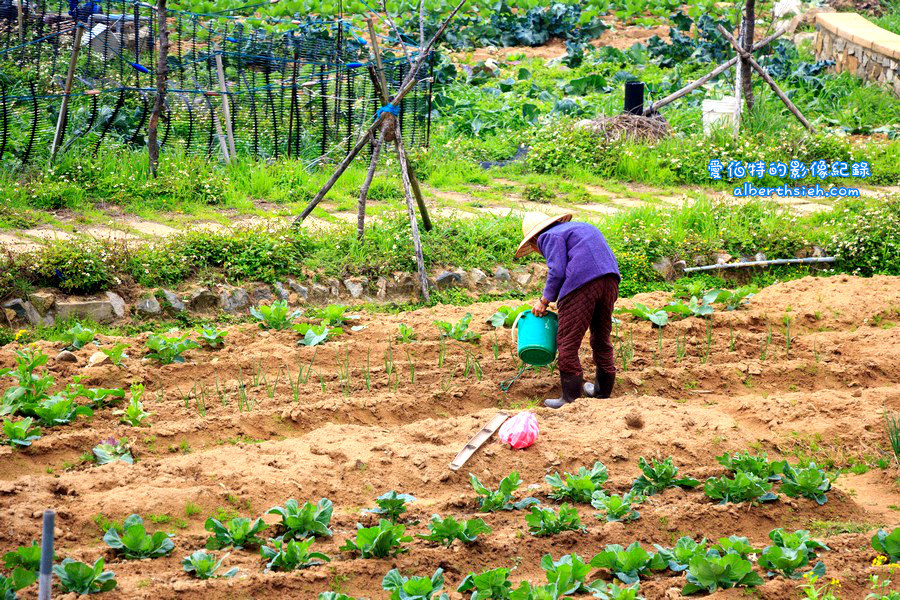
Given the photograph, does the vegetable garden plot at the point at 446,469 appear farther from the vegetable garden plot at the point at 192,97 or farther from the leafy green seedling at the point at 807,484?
the vegetable garden plot at the point at 192,97

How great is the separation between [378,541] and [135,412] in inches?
78.9

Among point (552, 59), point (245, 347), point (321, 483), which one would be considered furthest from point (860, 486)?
point (552, 59)

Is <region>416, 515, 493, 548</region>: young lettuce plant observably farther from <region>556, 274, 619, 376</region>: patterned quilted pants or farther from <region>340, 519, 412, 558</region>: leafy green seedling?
<region>556, 274, 619, 376</region>: patterned quilted pants

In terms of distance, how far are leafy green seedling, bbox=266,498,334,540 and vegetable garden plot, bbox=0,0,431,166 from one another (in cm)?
537

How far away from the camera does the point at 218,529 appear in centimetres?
394

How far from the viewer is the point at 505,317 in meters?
6.73

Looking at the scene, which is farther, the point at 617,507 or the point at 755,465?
the point at 755,465

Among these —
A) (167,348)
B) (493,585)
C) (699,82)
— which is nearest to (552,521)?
(493,585)

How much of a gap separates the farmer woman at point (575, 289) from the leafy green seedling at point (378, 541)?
210cm

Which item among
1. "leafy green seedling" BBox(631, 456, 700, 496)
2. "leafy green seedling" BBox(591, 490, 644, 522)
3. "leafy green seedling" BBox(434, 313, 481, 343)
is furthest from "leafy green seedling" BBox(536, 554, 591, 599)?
"leafy green seedling" BBox(434, 313, 481, 343)

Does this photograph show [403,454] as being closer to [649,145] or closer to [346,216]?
[346,216]

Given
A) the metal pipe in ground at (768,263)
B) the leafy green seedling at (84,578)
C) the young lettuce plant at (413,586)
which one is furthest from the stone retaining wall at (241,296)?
the young lettuce plant at (413,586)

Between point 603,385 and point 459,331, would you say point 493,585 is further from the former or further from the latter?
point 459,331

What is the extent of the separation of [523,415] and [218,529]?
71.4 inches
